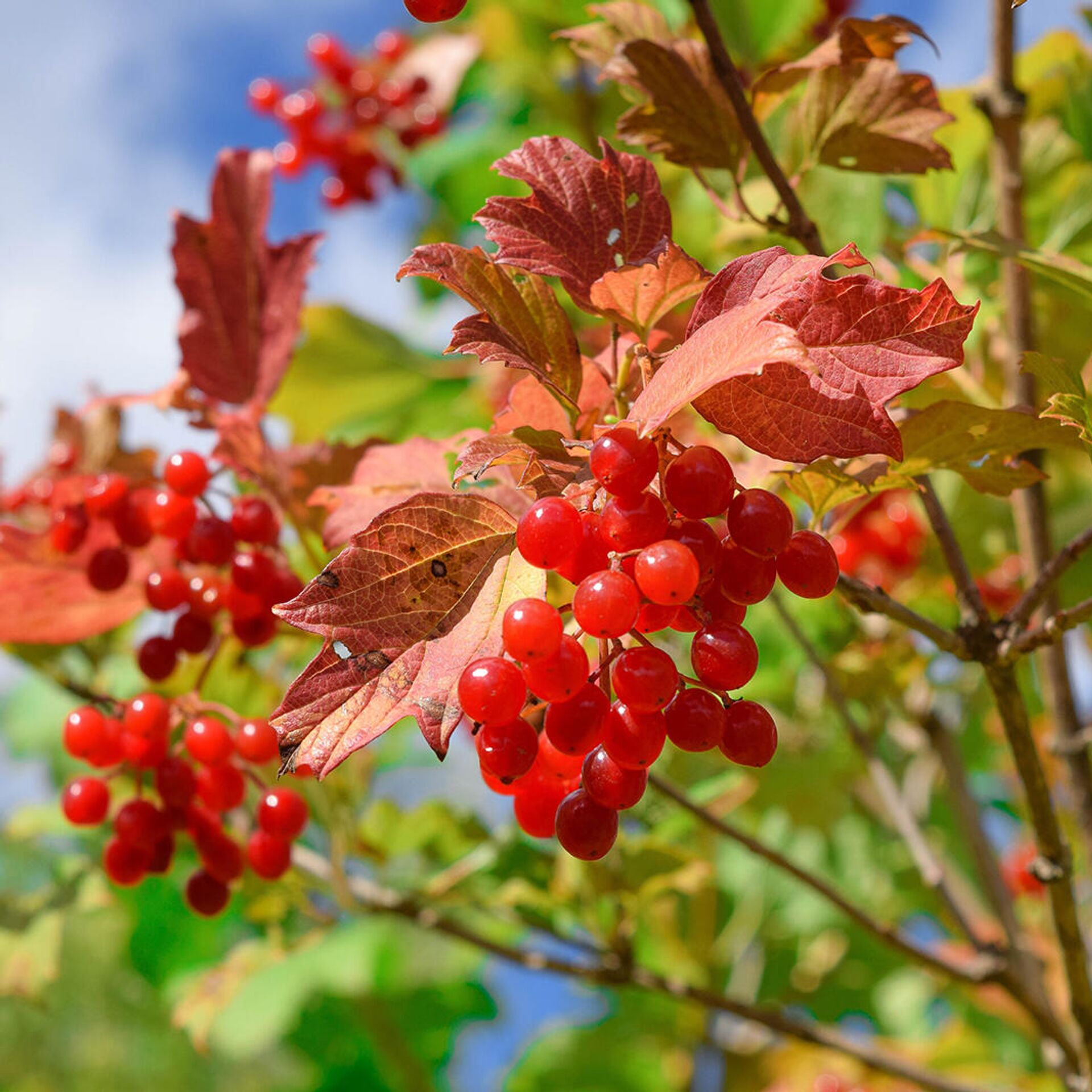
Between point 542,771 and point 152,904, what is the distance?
53.7 inches

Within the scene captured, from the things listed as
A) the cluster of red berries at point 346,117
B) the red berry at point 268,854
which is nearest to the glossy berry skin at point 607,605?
the red berry at point 268,854

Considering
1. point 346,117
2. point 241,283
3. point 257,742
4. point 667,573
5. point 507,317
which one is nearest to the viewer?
point 667,573

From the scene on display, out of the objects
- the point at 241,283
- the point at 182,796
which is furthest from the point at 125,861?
the point at 241,283

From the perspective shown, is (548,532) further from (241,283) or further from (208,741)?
(241,283)

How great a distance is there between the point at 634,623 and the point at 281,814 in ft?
1.58

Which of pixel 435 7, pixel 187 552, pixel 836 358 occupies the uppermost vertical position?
pixel 435 7

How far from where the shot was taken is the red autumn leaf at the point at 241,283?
0.96m

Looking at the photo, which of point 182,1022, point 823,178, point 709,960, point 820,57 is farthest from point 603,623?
point 709,960

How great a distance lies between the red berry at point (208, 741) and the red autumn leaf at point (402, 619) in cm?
35

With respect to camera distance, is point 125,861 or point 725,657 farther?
point 125,861

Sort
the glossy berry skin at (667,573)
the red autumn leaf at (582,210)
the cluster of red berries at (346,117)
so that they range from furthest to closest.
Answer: the cluster of red berries at (346,117), the red autumn leaf at (582,210), the glossy berry skin at (667,573)

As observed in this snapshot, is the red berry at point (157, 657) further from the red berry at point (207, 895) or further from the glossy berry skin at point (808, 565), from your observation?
the glossy berry skin at point (808, 565)

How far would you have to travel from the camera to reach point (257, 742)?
33.9 inches

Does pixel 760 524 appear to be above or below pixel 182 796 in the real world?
above
